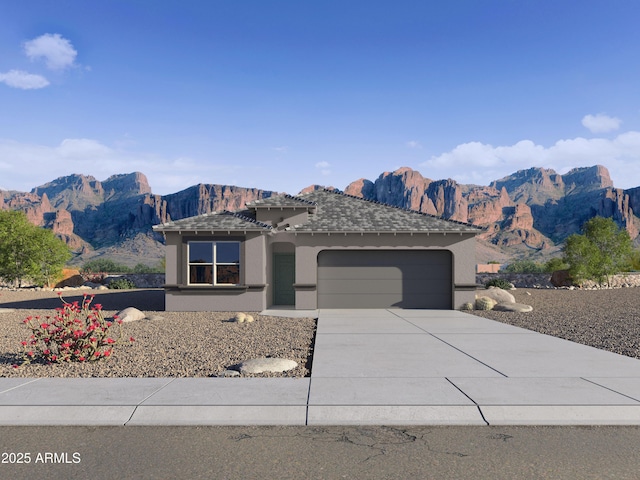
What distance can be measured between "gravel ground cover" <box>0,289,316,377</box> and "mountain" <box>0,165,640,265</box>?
86.8m

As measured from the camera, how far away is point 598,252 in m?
36.2

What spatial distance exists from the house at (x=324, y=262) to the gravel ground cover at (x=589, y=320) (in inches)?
99.4

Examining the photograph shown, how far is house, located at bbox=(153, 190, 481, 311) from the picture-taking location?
2036 cm

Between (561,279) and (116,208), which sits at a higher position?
(116,208)

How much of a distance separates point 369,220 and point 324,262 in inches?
107

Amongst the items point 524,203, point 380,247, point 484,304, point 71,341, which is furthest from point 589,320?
point 524,203

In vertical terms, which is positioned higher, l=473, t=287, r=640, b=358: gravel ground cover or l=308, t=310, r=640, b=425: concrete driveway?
l=308, t=310, r=640, b=425: concrete driveway

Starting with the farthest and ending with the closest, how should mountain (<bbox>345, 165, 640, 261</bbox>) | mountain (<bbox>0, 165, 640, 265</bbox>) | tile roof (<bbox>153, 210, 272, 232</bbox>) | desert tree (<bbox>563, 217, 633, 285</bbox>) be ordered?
mountain (<bbox>345, 165, 640, 261</bbox>) < mountain (<bbox>0, 165, 640, 265</bbox>) < desert tree (<bbox>563, 217, 633, 285</bbox>) < tile roof (<bbox>153, 210, 272, 232</bbox>)

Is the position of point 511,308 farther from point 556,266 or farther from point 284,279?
point 556,266

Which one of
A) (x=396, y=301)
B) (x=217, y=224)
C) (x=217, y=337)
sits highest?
(x=217, y=224)

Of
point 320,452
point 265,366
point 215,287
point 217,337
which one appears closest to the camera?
point 320,452

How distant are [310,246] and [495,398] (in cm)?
1478

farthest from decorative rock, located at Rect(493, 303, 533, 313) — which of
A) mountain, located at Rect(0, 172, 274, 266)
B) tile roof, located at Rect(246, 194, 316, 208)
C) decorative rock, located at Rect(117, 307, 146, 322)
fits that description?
mountain, located at Rect(0, 172, 274, 266)

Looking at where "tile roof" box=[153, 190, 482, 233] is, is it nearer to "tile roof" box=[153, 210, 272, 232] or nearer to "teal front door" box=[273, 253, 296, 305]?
"tile roof" box=[153, 210, 272, 232]
